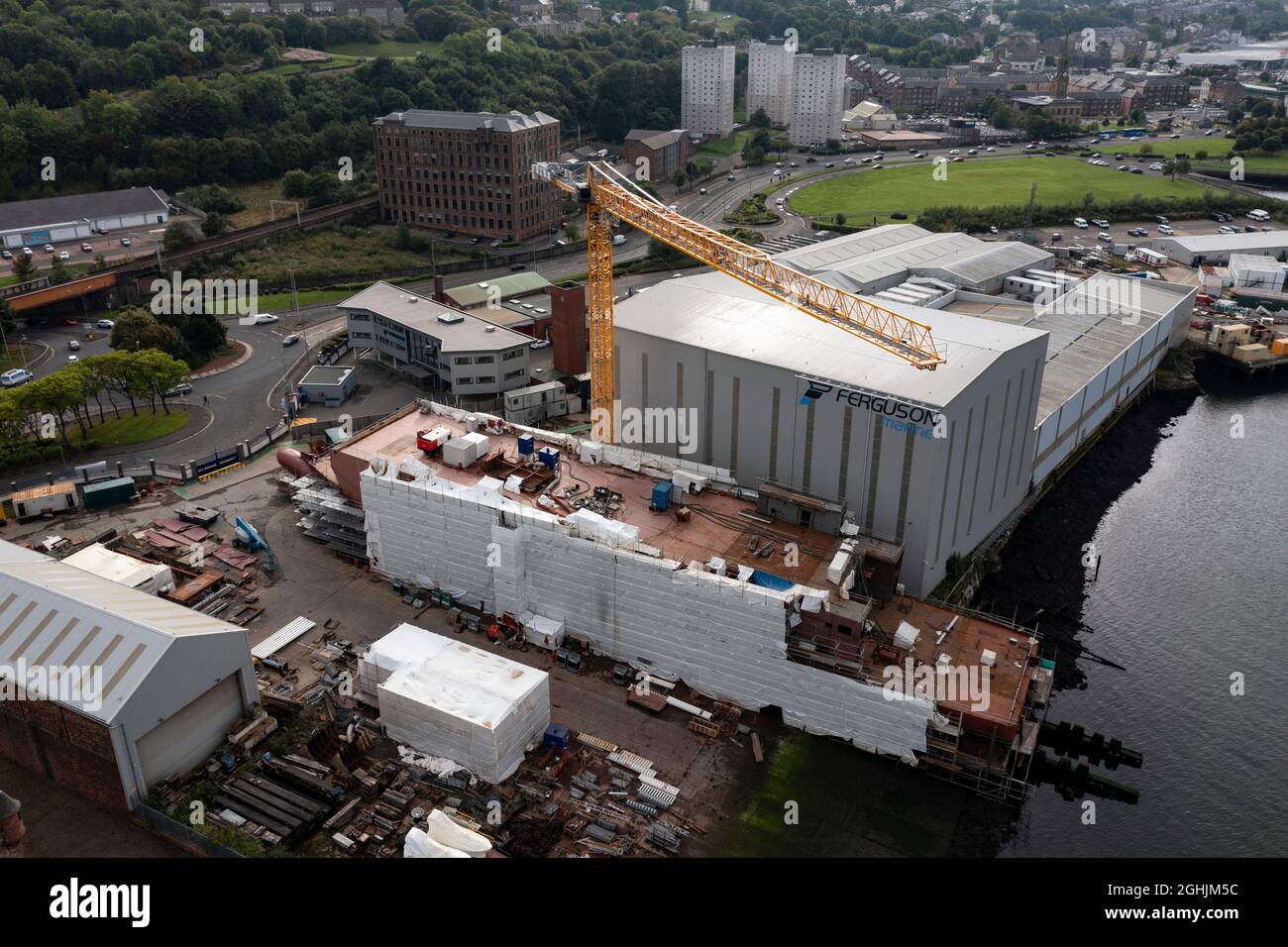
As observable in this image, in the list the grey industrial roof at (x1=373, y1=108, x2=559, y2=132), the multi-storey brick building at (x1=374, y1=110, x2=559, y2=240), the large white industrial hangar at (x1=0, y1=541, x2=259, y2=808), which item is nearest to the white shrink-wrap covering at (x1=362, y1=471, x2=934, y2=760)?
the large white industrial hangar at (x1=0, y1=541, x2=259, y2=808)

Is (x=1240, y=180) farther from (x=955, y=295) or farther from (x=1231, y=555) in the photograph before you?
(x=1231, y=555)

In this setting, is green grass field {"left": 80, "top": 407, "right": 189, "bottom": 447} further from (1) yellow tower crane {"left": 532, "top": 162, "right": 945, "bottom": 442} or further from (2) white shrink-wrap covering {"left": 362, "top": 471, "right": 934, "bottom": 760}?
(1) yellow tower crane {"left": 532, "top": 162, "right": 945, "bottom": 442}

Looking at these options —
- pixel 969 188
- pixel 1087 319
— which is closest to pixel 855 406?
pixel 1087 319

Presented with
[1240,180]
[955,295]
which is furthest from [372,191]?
[1240,180]
